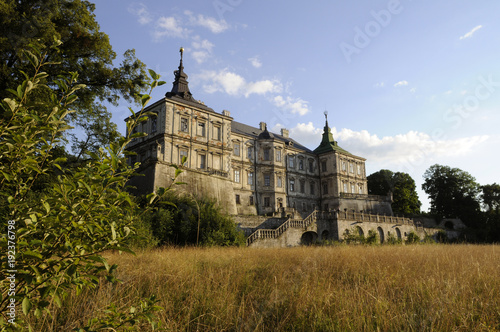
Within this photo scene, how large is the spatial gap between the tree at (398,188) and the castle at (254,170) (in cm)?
635

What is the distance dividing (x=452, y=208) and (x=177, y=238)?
49766 millimetres

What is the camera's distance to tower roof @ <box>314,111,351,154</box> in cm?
5075

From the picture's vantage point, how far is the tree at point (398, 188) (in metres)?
54.3

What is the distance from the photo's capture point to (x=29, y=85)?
7.00 feet

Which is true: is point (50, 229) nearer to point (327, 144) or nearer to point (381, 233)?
point (381, 233)

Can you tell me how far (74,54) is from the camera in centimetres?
1521

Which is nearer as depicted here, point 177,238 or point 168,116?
point 177,238

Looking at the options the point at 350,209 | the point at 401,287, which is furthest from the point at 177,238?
the point at 350,209

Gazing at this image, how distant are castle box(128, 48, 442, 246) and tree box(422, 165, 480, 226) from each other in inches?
471

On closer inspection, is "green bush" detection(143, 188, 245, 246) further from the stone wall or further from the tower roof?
the tower roof

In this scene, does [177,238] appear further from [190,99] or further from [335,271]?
[190,99]

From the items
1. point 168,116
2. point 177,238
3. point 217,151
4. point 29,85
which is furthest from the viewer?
point 217,151

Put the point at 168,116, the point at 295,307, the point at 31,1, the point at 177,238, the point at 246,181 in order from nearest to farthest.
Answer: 1. the point at 295,307
2. the point at 31,1
3. the point at 177,238
4. the point at 168,116
5. the point at 246,181

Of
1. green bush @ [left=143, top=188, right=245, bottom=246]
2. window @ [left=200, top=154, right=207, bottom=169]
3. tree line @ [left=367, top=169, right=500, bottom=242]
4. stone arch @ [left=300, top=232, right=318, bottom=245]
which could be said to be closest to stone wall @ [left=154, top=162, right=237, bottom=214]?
window @ [left=200, top=154, right=207, bottom=169]
